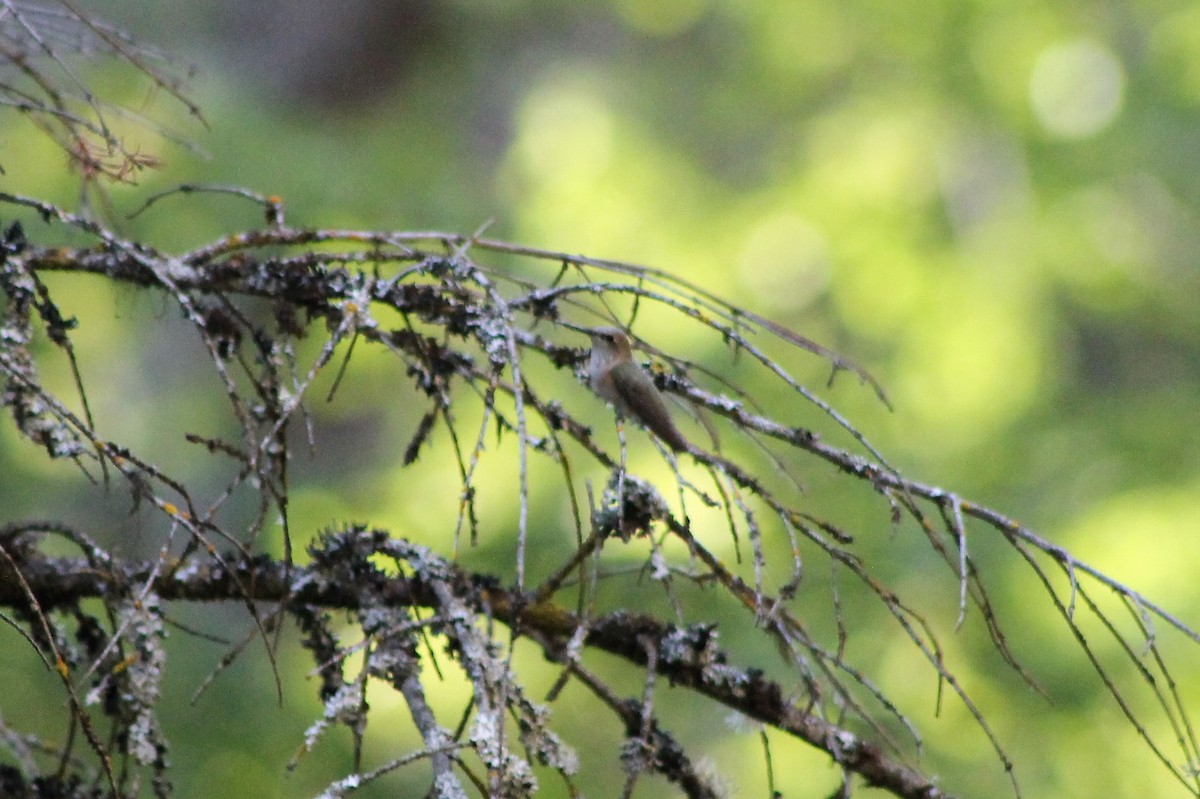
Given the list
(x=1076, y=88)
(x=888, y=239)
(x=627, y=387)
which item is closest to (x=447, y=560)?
(x=627, y=387)

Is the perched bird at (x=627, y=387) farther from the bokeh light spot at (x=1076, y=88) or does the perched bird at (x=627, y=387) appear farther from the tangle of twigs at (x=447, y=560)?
the bokeh light spot at (x=1076, y=88)

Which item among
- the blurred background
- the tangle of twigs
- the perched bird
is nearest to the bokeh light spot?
the blurred background

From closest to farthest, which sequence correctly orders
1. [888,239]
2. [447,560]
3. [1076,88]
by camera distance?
[447,560], [888,239], [1076,88]

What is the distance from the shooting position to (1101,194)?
19.7 ft

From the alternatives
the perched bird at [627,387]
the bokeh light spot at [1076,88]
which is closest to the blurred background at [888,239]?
the bokeh light spot at [1076,88]

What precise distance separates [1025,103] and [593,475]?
109 inches

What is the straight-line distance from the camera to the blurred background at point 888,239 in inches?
182

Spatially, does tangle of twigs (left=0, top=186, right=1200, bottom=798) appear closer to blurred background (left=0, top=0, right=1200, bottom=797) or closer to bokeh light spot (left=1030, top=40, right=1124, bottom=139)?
blurred background (left=0, top=0, right=1200, bottom=797)

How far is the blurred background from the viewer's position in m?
4.63

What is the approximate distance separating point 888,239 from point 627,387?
4.23 meters

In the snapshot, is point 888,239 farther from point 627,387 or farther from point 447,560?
point 447,560

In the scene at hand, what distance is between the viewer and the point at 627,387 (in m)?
1.82

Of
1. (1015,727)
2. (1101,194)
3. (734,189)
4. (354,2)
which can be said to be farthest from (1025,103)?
(354,2)

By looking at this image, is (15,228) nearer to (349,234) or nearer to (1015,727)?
(349,234)
